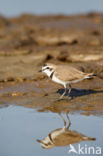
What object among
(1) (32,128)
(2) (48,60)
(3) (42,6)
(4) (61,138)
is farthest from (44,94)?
(3) (42,6)

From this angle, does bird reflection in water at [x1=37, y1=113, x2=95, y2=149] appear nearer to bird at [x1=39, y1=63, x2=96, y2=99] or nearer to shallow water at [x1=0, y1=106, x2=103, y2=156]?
shallow water at [x1=0, y1=106, x2=103, y2=156]

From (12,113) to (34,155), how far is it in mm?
2362

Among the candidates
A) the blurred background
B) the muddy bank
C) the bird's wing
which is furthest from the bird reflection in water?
the blurred background

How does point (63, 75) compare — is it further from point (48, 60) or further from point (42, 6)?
point (42, 6)

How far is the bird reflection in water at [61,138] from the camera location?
6332 millimetres

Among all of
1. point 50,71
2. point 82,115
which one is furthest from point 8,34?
point 82,115

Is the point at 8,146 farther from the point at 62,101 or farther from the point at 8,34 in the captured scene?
the point at 8,34

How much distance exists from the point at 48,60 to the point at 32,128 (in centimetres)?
586

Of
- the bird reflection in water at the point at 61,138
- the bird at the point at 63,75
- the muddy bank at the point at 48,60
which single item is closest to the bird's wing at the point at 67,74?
the bird at the point at 63,75

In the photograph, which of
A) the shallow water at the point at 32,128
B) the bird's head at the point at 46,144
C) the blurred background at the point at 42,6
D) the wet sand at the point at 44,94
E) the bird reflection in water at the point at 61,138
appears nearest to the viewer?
the shallow water at the point at 32,128

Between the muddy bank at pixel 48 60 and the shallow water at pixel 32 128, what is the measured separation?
42 cm

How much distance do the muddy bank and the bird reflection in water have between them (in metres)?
1.25

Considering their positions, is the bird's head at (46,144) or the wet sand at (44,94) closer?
the bird's head at (46,144)

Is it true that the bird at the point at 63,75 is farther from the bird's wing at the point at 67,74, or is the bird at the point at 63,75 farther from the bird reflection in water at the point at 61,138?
the bird reflection in water at the point at 61,138
